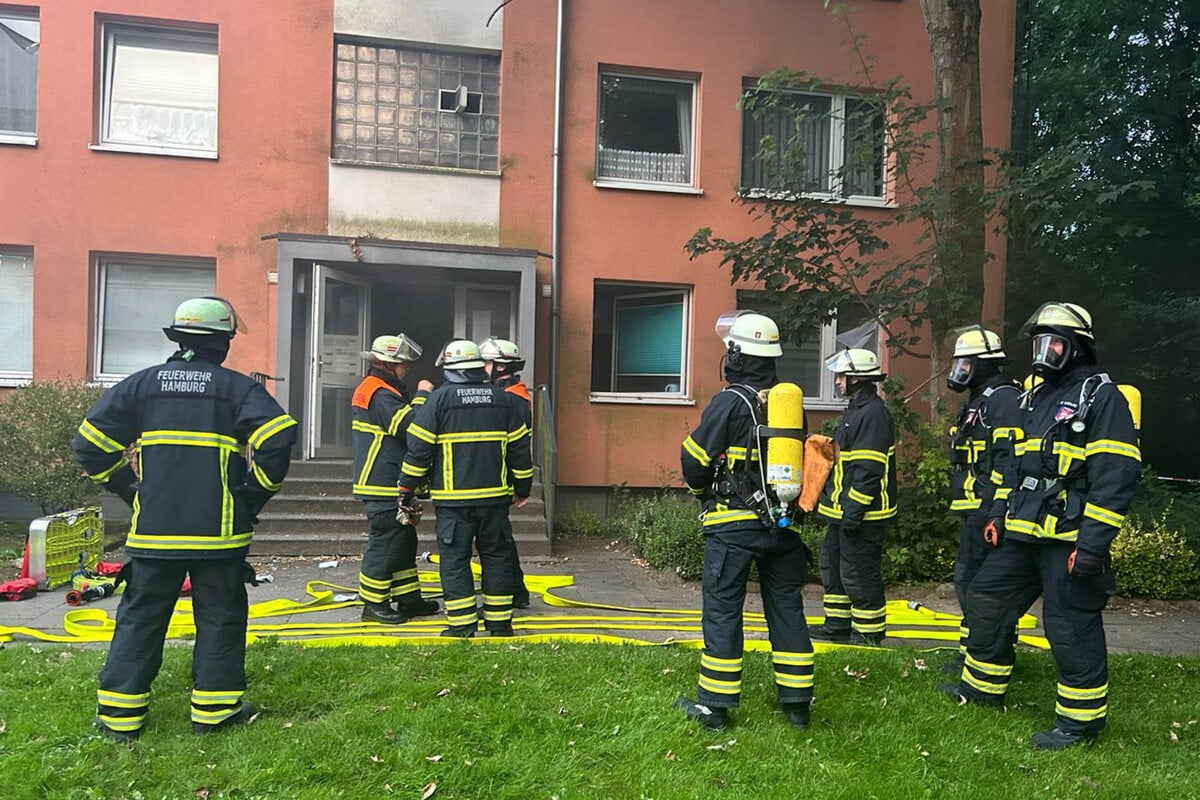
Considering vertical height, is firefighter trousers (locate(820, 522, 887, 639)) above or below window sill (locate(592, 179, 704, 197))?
below

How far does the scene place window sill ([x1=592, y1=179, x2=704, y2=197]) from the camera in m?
11.9

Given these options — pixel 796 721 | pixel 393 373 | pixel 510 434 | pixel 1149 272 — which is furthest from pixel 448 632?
pixel 1149 272

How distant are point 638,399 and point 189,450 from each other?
822 centimetres

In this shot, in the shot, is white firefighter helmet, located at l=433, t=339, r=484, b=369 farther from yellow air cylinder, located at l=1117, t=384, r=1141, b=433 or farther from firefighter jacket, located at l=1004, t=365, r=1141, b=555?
yellow air cylinder, located at l=1117, t=384, r=1141, b=433

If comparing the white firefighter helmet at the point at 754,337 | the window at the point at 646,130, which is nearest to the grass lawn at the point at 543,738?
the white firefighter helmet at the point at 754,337

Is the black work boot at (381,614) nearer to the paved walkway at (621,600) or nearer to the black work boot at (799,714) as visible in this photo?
the paved walkway at (621,600)

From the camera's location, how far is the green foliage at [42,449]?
30.5 ft

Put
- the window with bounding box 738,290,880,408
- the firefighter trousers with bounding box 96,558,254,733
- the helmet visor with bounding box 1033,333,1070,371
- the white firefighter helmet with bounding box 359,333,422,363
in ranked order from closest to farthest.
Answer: the firefighter trousers with bounding box 96,558,254,733
the helmet visor with bounding box 1033,333,1070,371
the white firefighter helmet with bounding box 359,333,422,363
the window with bounding box 738,290,880,408

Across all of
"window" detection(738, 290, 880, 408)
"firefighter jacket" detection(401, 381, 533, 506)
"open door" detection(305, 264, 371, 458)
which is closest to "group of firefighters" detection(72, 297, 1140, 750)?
"firefighter jacket" detection(401, 381, 533, 506)

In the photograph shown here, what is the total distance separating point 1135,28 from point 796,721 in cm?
1834

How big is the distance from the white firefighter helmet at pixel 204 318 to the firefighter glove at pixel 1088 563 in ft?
14.0

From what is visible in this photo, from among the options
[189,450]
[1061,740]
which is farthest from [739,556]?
[189,450]

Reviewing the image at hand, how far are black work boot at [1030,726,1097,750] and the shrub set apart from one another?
4.83 metres

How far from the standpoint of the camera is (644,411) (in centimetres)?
1201
